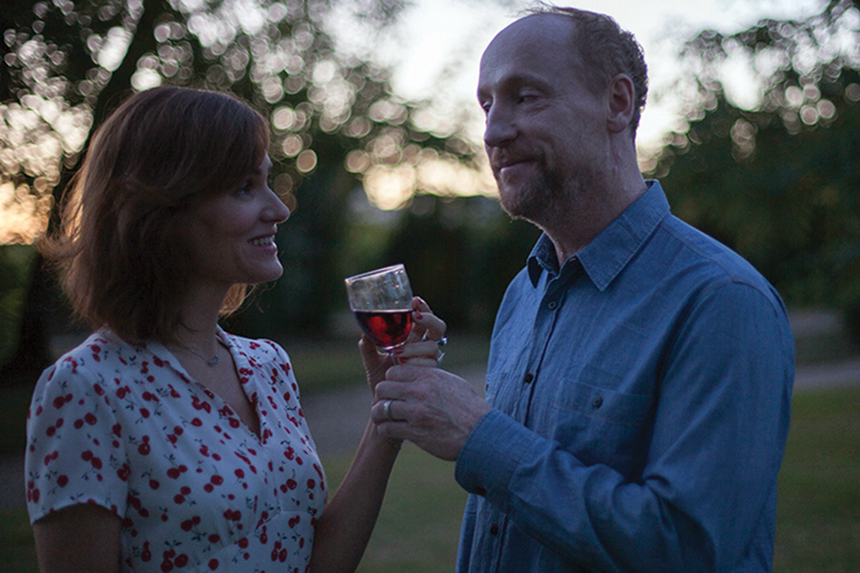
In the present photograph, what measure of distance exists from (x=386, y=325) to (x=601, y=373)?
0.69m

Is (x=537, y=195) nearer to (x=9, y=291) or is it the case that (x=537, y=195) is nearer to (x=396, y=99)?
(x=9, y=291)

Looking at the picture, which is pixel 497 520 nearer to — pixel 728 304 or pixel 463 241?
pixel 728 304

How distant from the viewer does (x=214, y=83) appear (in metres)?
9.71

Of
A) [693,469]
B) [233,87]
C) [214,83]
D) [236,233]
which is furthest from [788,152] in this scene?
[233,87]

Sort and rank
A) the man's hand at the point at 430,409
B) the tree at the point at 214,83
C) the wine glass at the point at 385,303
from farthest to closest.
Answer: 1. the tree at the point at 214,83
2. the wine glass at the point at 385,303
3. the man's hand at the point at 430,409

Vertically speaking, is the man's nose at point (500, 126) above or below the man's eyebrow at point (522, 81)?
below

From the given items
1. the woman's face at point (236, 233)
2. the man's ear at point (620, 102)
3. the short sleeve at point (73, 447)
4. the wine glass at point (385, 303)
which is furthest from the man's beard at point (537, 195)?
the short sleeve at point (73, 447)

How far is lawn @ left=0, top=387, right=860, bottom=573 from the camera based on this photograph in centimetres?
623

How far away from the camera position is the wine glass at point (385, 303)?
2166 millimetres

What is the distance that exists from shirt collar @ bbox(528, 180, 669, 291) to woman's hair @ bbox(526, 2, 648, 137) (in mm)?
316

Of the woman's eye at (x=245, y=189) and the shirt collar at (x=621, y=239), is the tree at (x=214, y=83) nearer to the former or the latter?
the woman's eye at (x=245, y=189)

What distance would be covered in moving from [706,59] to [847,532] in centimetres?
488

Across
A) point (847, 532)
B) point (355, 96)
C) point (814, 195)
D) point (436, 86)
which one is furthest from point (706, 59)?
point (436, 86)

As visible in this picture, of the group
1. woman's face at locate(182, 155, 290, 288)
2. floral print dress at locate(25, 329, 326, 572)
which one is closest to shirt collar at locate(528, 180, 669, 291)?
woman's face at locate(182, 155, 290, 288)
